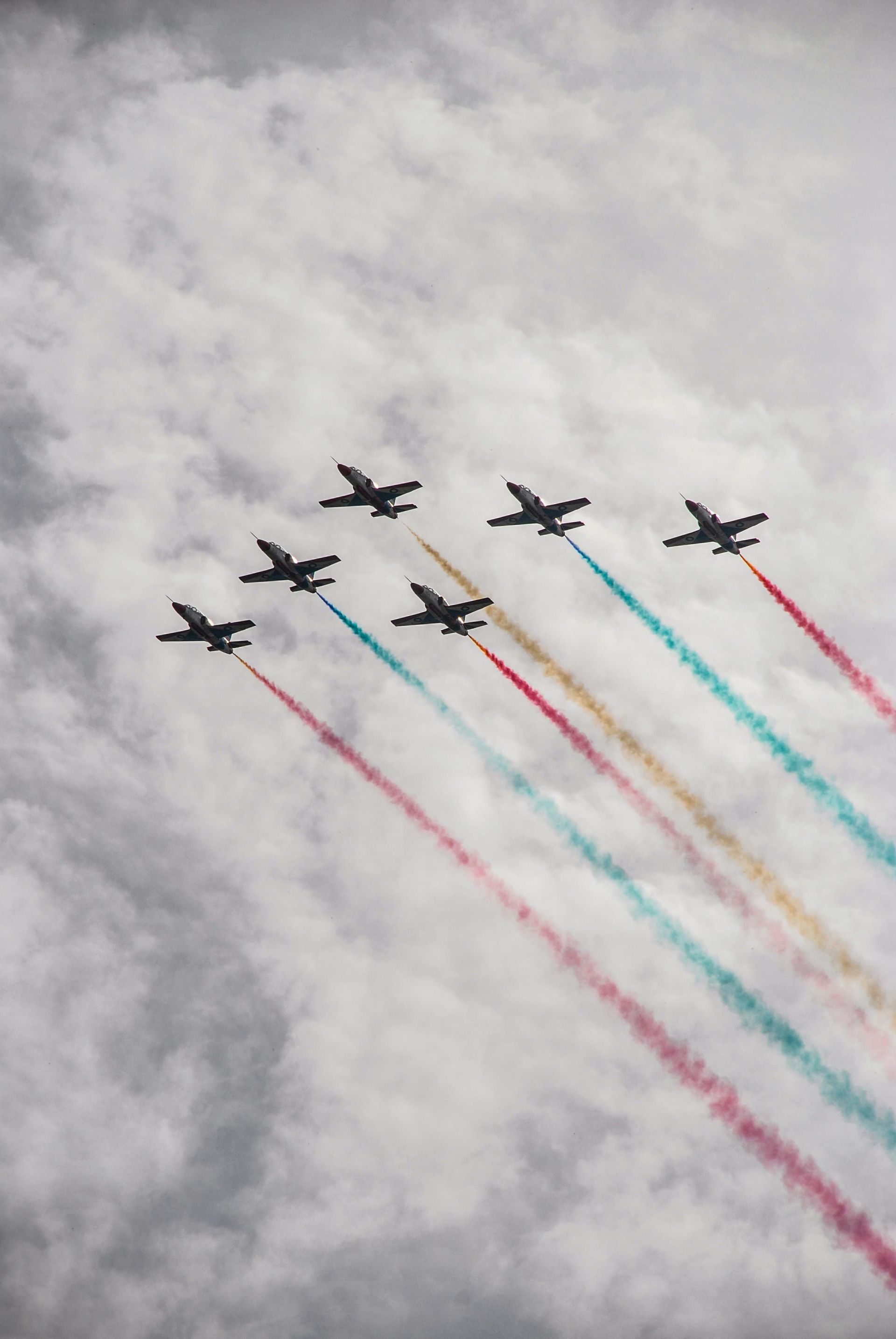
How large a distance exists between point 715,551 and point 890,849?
30391 mm

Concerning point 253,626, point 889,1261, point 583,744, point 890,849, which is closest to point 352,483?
point 253,626

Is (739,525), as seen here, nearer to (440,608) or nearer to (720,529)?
(720,529)

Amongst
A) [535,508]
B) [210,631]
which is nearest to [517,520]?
[535,508]

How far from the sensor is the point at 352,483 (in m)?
109

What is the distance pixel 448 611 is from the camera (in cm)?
10731

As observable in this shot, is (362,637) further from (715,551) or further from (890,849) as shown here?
(890,849)

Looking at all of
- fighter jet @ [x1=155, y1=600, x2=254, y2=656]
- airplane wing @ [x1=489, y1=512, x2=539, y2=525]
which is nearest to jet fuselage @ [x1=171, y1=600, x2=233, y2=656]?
fighter jet @ [x1=155, y1=600, x2=254, y2=656]

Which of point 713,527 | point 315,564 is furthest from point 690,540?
point 315,564

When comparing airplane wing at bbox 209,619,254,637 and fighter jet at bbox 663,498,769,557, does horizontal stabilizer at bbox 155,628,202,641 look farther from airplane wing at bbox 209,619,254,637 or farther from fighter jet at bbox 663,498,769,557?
fighter jet at bbox 663,498,769,557

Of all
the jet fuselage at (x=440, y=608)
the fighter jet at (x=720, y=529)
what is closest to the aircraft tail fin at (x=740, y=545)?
the fighter jet at (x=720, y=529)

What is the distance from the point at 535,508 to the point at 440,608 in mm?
13055

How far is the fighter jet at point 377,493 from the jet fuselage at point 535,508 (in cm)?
891

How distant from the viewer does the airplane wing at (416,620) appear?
109125 mm

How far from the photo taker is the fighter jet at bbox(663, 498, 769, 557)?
106312mm
